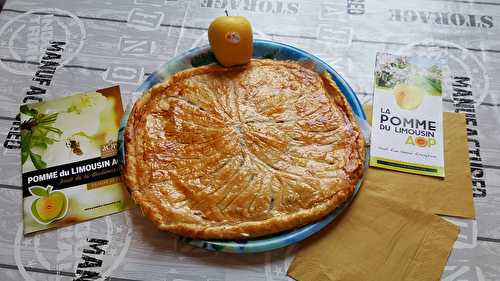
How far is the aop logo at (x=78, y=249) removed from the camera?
1.05 metres

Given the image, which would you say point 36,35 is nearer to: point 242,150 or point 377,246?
point 242,150

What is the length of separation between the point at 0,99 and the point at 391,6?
1.27 metres

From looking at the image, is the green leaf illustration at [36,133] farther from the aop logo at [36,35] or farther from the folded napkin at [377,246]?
the folded napkin at [377,246]

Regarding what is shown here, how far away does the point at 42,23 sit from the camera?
1.52 metres

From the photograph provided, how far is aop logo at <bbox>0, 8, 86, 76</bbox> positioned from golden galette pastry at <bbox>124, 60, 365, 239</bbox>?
420 mm

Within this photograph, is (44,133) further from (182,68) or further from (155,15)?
(155,15)

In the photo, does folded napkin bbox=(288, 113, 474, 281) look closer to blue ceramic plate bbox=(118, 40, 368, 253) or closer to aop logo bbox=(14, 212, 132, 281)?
blue ceramic plate bbox=(118, 40, 368, 253)

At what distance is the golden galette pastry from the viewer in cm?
→ 106

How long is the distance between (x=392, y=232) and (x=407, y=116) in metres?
0.36

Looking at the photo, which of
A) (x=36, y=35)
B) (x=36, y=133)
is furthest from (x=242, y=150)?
(x=36, y=35)

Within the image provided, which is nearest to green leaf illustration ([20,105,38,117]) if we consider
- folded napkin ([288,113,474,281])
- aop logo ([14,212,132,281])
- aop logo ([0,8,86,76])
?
aop logo ([0,8,86,76])

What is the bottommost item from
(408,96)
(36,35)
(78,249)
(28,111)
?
(78,249)

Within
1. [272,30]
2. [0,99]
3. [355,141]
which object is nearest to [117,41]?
[0,99]

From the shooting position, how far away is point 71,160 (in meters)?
1.21
